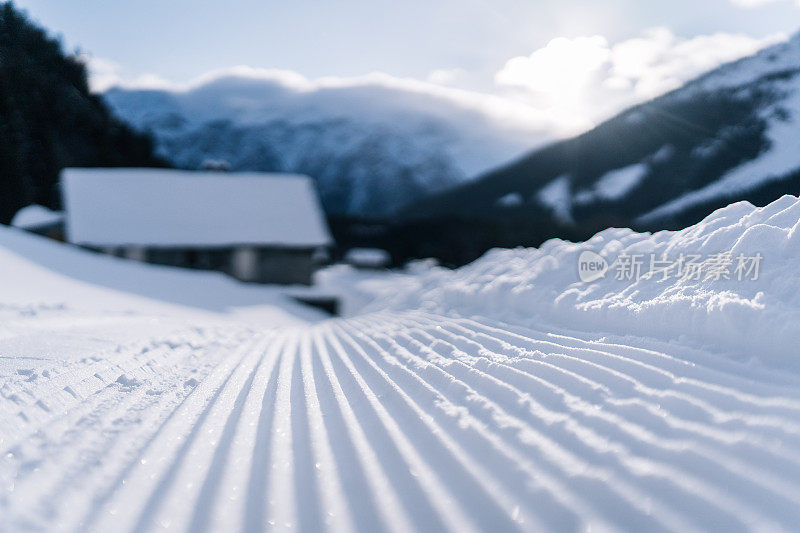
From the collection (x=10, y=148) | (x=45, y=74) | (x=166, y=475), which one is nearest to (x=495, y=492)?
(x=166, y=475)

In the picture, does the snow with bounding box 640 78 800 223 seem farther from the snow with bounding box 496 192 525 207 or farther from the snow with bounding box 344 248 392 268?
the snow with bounding box 344 248 392 268

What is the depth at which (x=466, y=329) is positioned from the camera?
7293 mm

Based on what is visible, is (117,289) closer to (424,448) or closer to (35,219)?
(424,448)

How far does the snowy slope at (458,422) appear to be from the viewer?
2.68m

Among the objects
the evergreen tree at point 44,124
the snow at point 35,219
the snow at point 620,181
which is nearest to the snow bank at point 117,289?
the snow at point 620,181

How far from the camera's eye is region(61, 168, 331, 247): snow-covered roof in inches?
874

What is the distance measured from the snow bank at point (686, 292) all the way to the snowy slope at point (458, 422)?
1.1 inches

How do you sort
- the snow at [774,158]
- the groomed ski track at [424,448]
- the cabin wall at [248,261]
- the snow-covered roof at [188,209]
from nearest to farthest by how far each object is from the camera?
the groomed ski track at [424,448], the snow at [774,158], the snow-covered roof at [188,209], the cabin wall at [248,261]

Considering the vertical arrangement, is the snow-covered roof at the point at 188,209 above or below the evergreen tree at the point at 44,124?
below

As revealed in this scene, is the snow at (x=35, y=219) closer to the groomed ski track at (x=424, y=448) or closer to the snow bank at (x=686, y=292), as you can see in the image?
the snow bank at (x=686, y=292)

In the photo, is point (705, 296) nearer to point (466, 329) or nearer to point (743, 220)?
point (743, 220)

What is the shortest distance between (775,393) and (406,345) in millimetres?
4292

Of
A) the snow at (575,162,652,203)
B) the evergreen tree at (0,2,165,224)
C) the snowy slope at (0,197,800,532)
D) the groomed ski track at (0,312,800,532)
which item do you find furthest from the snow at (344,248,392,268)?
the groomed ski track at (0,312,800,532)

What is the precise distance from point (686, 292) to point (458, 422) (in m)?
3.07
